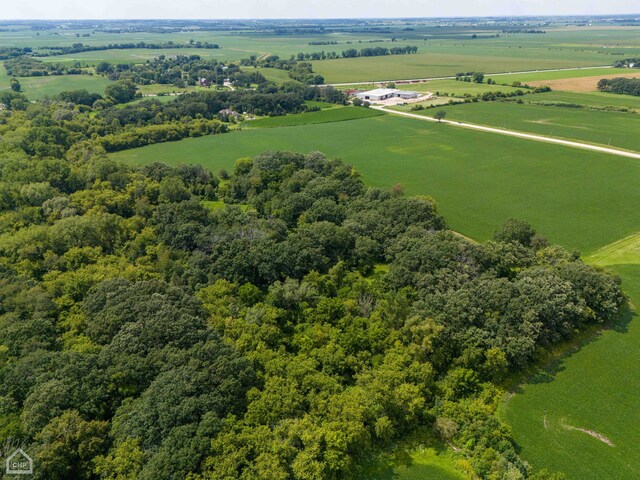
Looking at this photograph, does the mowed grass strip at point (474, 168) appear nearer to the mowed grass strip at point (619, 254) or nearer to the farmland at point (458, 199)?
the farmland at point (458, 199)

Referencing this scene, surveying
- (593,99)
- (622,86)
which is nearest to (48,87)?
(593,99)

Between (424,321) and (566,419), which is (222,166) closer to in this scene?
(424,321)

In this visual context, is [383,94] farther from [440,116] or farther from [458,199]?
[458,199]

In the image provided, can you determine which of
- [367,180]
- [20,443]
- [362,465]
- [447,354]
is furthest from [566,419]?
[367,180]

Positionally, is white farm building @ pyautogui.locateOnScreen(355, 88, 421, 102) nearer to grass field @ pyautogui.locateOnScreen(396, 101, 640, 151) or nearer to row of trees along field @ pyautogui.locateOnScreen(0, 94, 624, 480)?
grass field @ pyautogui.locateOnScreen(396, 101, 640, 151)

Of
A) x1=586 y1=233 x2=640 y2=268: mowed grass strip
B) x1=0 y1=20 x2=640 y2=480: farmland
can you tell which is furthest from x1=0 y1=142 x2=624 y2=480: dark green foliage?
x1=586 y1=233 x2=640 y2=268: mowed grass strip

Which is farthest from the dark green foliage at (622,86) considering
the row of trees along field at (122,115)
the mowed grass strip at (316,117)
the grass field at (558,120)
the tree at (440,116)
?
the row of trees along field at (122,115)
